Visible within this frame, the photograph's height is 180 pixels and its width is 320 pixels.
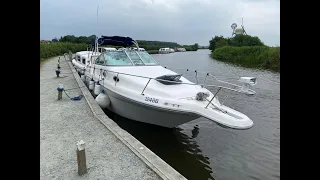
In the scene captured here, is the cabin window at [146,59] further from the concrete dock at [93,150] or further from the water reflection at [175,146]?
the concrete dock at [93,150]

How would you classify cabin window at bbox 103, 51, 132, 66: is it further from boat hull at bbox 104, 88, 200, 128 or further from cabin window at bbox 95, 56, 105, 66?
boat hull at bbox 104, 88, 200, 128

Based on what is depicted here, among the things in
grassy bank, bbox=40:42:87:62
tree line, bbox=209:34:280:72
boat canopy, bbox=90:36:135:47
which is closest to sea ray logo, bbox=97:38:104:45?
boat canopy, bbox=90:36:135:47

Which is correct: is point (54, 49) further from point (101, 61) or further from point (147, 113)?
point (147, 113)

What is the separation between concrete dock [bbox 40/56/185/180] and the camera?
388cm

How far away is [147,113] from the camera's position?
6730mm

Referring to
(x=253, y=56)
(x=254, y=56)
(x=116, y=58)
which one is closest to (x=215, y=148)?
(x=116, y=58)

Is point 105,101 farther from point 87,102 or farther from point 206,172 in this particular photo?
point 206,172

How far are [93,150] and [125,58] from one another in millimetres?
4670

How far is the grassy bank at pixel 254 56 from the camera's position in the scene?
1080 inches

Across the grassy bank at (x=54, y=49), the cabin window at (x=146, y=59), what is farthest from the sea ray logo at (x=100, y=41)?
the grassy bank at (x=54, y=49)

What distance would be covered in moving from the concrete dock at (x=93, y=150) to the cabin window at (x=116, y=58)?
198cm
